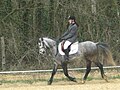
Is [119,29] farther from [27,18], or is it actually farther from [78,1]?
[27,18]

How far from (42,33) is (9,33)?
1658 mm

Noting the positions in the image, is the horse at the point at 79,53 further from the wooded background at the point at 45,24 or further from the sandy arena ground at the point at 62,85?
the wooded background at the point at 45,24

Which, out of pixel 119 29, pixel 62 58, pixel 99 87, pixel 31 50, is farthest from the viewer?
pixel 119 29

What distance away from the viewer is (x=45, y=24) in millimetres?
20266

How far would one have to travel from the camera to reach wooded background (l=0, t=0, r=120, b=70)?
18922 mm

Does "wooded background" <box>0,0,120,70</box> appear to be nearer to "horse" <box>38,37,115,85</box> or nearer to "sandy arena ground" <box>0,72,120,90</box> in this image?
"sandy arena ground" <box>0,72,120,90</box>

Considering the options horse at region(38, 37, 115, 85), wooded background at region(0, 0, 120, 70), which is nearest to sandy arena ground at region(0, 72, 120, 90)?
horse at region(38, 37, 115, 85)

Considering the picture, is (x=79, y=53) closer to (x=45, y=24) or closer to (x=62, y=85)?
(x=62, y=85)

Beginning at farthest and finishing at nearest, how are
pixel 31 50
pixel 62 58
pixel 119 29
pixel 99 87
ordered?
pixel 119 29 < pixel 31 50 < pixel 62 58 < pixel 99 87

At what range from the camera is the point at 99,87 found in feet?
38.7

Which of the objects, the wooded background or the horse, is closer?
the horse

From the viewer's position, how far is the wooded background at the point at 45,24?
62.1 feet

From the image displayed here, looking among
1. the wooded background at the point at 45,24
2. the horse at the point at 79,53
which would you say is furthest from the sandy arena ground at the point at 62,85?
the wooded background at the point at 45,24

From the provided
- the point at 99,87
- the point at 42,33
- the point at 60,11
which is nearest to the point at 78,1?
the point at 60,11
